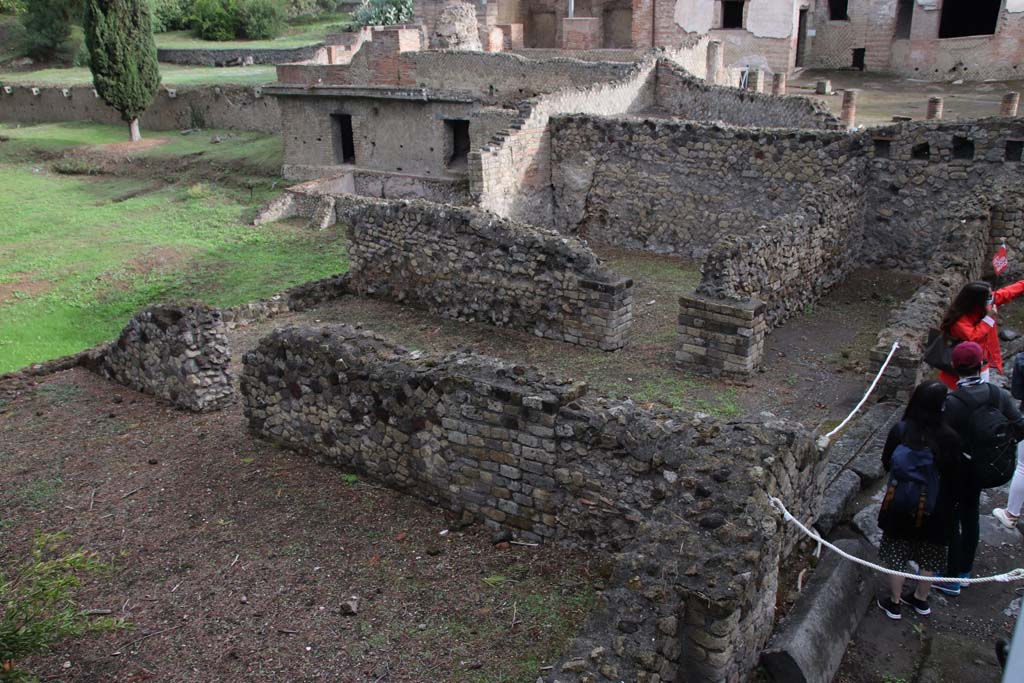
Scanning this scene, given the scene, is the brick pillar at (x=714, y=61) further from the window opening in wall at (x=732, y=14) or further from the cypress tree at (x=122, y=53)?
the cypress tree at (x=122, y=53)

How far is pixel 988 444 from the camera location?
16.1 ft

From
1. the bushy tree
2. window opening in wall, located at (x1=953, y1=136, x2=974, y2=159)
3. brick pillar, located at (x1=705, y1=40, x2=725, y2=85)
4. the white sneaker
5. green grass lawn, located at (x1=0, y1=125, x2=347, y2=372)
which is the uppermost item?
the bushy tree

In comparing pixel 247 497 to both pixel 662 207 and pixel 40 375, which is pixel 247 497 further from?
pixel 662 207

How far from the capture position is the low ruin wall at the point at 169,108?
31.5 metres

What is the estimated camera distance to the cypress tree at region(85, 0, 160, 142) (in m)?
29.6

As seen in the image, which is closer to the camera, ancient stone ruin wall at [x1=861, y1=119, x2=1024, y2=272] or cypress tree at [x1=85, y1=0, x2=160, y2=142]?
ancient stone ruin wall at [x1=861, y1=119, x2=1024, y2=272]

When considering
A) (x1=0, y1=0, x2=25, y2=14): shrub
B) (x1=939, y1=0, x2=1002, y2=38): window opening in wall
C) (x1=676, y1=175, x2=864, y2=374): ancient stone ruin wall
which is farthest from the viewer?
(x1=0, y1=0, x2=25, y2=14): shrub

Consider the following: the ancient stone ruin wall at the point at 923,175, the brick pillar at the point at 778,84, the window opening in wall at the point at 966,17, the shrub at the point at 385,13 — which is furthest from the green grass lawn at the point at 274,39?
the ancient stone ruin wall at the point at 923,175

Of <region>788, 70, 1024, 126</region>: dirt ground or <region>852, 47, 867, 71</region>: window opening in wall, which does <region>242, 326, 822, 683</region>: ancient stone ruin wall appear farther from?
<region>852, 47, 867, 71</region>: window opening in wall

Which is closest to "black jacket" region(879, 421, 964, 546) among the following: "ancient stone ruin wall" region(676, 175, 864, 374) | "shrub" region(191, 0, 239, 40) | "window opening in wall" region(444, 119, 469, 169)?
"ancient stone ruin wall" region(676, 175, 864, 374)

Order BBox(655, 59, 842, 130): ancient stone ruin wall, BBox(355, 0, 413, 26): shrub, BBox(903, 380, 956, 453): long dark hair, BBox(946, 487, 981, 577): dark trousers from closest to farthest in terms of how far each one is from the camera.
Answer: BBox(903, 380, 956, 453): long dark hair, BBox(946, 487, 981, 577): dark trousers, BBox(655, 59, 842, 130): ancient stone ruin wall, BBox(355, 0, 413, 26): shrub

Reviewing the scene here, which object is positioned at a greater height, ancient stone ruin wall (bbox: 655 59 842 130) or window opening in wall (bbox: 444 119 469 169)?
ancient stone ruin wall (bbox: 655 59 842 130)

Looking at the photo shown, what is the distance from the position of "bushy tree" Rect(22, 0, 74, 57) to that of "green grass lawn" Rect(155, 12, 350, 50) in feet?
15.3

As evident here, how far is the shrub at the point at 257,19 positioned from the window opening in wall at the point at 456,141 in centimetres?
3119
